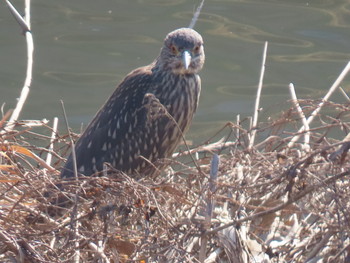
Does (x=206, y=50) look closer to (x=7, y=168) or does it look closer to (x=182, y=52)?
(x=182, y=52)

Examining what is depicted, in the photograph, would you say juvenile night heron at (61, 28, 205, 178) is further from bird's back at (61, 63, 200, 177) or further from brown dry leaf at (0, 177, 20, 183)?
brown dry leaf at (0, 177, 20, 183)

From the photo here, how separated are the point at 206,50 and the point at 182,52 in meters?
3.78

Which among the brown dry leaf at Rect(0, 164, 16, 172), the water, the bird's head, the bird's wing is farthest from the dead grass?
the water

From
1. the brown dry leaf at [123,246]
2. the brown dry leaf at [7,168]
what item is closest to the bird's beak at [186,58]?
the brown dry leaf at [7,168]

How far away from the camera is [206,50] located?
931cm

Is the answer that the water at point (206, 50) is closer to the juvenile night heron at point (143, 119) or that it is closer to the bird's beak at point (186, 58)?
the juvenile night heron at point (143, 119)

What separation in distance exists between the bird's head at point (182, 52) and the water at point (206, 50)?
7.54ft

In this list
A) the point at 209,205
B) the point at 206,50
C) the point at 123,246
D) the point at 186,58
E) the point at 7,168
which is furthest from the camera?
the point at 206,50

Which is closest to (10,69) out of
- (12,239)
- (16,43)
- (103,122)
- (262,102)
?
(16,43)

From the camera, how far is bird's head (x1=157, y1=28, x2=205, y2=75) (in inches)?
217

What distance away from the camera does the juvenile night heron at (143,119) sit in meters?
5.49

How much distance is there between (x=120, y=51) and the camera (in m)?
9.30

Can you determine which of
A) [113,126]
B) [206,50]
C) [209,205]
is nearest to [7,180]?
[209,205]

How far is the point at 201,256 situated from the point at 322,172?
0.55m
